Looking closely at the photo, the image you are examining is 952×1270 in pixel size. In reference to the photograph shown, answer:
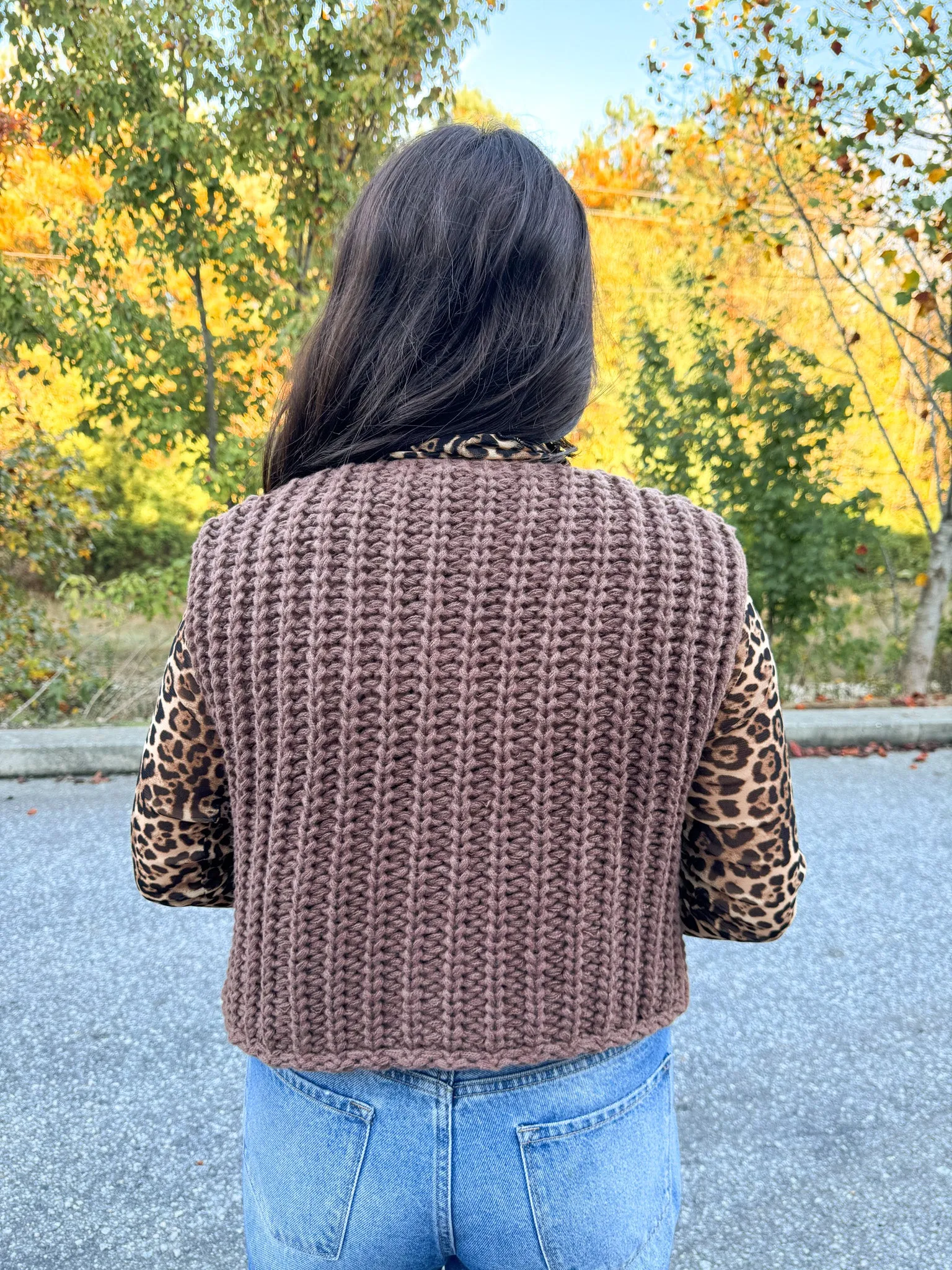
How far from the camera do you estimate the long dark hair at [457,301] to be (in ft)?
3.14

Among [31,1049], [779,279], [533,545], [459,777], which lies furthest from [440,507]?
[779,279]

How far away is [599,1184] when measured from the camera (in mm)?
963

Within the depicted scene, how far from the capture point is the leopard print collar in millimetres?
968

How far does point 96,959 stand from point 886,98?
5.74 meters

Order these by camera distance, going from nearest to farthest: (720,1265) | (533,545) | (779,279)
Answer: (533,545) < (720,1265) < (779,279)

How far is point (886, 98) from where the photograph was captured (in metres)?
5.30

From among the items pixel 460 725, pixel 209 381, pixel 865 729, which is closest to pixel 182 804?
pixel 460 725

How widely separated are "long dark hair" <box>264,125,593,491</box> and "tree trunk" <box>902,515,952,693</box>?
19.3 feet

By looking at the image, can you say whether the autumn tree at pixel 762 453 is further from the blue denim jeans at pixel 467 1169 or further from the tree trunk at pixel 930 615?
the blue denim jeans at pixel 467 1169

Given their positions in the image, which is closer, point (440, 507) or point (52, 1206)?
point (440, 507)

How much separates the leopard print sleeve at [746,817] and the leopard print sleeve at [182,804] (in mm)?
532

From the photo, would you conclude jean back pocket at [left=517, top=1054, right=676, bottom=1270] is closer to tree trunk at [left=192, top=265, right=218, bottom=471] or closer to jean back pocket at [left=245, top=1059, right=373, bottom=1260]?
jean back pocket at [left=245, top=1059, right=373, bottom=1260]

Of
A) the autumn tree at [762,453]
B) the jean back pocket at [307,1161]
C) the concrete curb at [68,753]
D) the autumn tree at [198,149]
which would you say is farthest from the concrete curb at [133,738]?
the jean back pocket at [307,1161]

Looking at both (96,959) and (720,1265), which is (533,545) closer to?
(720,1265)
